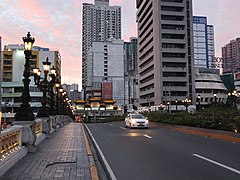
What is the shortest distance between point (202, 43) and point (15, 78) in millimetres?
110268

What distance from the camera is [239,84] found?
466 feet

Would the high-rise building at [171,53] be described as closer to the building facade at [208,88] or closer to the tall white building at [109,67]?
the building facade at [208,88]

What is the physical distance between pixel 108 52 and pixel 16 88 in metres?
69.8

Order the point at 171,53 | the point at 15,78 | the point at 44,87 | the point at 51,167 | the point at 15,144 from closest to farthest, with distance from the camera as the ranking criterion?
the point at 51,167
the point at 15,144
the point at 44,87
the point at 171,53
the point at 15,78

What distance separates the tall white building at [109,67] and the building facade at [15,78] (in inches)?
1643

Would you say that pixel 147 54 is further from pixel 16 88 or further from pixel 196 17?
pixel 196 17

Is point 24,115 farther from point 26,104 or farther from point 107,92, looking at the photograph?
point 107,92

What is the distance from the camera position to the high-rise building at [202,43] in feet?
562

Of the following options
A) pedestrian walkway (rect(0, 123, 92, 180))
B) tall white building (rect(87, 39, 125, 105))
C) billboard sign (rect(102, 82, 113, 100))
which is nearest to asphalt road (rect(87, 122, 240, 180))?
pedestrian walkway (rect(0, 123, 92, 180))

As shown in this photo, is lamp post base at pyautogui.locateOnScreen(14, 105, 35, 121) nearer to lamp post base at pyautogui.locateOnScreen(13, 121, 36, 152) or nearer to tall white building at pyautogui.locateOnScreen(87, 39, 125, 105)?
lamp post base at pyautogui.locateOnScreen(13, 121, 36, 152)

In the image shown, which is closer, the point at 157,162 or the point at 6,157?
the point at 6,157

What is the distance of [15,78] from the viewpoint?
116 metres

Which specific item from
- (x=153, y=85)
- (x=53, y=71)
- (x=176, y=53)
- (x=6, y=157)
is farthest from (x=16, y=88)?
(x=6, y=157)

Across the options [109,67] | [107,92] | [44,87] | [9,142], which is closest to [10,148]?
[9,142]
